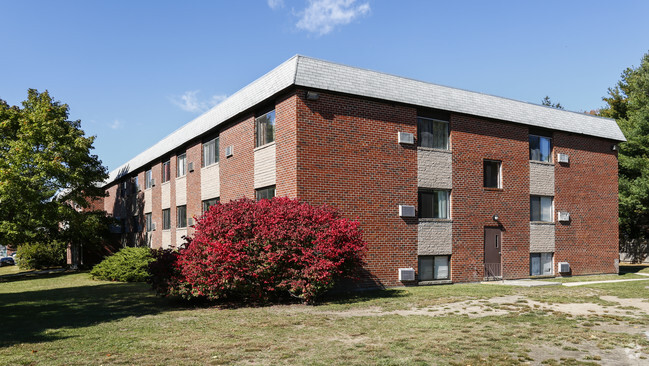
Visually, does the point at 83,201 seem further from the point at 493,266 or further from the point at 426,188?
the point at 493,266

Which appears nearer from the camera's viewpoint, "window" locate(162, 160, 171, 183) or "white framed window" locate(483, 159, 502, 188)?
"white framed window" locate(483, 159, 502, 188)

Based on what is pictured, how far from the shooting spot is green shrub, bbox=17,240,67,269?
3806 centimetres

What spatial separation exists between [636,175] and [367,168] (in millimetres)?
27158

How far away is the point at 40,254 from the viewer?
3844cm

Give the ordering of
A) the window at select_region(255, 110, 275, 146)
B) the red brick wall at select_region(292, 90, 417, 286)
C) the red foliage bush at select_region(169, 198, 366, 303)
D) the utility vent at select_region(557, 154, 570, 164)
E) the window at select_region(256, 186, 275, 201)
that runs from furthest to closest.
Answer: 1. the utility vent at select_region(557, 154, 570, 164)
2. the window at select_region(255, 110, 275, 146)
3. the window at select_region(256, 186, 275, 201)
4. the red brick wall at select_region(292, 90, 417, 286)
5. the red foliage bush at select_region(169, 198, 366, 303)

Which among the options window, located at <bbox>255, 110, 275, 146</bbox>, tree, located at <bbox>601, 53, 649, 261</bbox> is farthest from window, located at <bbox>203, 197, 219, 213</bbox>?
tree, located at <bbox>601, 53, 649, 261</bbox>

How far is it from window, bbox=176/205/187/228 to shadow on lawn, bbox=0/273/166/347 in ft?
26.9

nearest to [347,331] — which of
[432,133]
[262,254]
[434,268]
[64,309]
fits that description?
[262,254]

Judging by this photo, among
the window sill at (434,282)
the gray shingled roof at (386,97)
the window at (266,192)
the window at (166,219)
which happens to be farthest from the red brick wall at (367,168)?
the window at (166,219)

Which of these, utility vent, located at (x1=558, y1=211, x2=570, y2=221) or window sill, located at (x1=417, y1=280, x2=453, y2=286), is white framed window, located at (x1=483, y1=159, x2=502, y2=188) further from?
window sill, located at (x1=417, y1=280, x2=453, y2=286)

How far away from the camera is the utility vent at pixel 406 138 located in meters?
18.3

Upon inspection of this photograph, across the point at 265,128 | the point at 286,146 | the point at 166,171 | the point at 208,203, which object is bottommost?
the point at 208,203

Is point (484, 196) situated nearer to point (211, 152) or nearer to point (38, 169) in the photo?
point (211, 152)

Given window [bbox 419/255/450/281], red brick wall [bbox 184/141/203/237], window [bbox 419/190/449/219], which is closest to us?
window [bbox 419/255/450/281]
